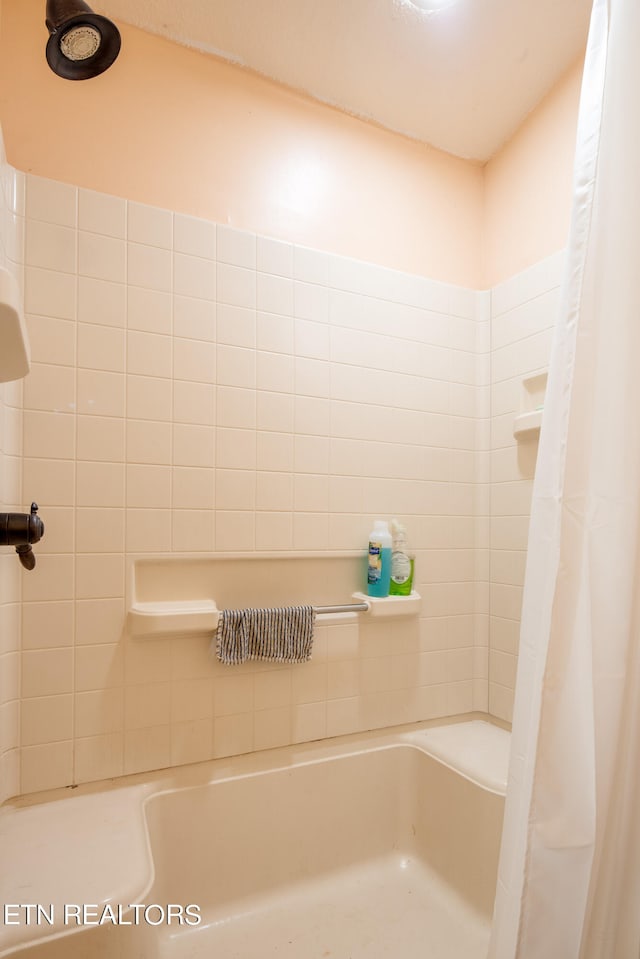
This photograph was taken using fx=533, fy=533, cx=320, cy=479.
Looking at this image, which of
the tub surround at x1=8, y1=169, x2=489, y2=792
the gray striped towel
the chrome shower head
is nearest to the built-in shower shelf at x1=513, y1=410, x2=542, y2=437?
the tub surround at x1=8, y1=169, x2=489, y2=792

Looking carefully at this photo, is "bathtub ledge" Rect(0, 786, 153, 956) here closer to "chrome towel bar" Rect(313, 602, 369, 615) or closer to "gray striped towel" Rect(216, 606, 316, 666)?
"gray striped towel" Rect(216, 606, 316, 666)

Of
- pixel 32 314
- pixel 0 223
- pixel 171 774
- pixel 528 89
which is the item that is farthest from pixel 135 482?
pixel 528 89

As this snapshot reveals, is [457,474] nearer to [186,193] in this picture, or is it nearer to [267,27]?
[186,193]


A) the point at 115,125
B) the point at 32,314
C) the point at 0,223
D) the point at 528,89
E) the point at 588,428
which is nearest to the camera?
the point at 588,428

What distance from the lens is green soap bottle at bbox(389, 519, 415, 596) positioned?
1604 millimetres

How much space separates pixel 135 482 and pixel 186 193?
A: 0.81 meters

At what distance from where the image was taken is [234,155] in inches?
60.3

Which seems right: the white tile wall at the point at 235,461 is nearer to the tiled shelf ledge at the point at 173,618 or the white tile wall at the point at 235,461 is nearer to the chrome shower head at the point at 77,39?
the tiled shelf ledge at the point at 173,618

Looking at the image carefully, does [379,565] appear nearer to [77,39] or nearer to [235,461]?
[235,461]

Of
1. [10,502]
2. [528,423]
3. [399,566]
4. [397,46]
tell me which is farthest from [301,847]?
[397,46]

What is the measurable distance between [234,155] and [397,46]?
543 millimetres

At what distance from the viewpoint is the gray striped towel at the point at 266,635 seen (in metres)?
1.36

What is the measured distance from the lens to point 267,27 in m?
1.44

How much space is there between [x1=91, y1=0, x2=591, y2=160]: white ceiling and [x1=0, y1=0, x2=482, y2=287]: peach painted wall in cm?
6
